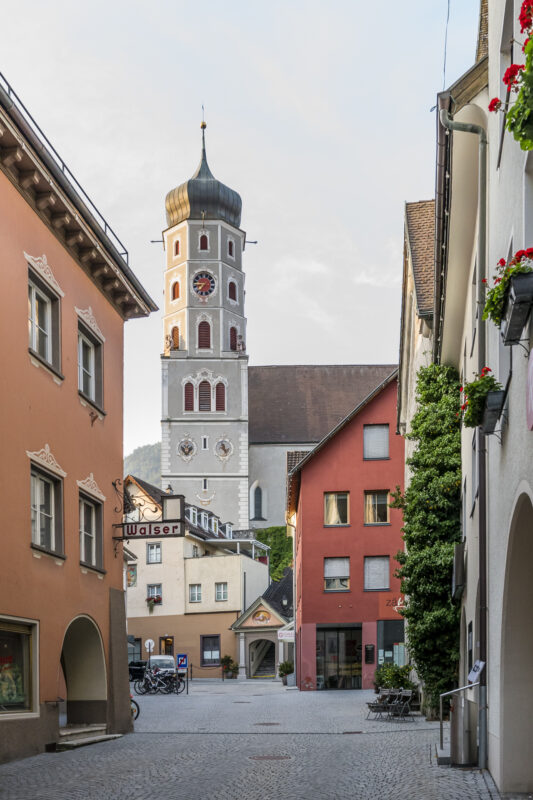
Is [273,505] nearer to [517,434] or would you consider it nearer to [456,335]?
[456,335]

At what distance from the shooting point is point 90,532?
20234 millimetres

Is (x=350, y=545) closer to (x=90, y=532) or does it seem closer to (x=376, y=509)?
(x=376, y=509)

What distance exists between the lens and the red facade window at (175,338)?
91.4 m

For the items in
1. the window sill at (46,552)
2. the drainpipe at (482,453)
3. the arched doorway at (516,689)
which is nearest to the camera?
the arched doorway at (516,689)

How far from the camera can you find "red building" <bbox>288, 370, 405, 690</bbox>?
43594mm

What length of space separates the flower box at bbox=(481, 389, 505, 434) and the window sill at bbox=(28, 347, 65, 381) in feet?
28.4

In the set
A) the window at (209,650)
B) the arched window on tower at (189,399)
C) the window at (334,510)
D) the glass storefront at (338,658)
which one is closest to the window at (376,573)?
the glass storefront at (338,658)

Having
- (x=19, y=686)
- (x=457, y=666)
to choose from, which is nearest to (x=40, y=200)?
(x=19, y=686)

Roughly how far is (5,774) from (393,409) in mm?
31460

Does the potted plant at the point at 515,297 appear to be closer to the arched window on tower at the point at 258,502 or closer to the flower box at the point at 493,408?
the flower box at the point at 493,408

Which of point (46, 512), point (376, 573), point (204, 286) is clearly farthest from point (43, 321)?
point (204, 286)

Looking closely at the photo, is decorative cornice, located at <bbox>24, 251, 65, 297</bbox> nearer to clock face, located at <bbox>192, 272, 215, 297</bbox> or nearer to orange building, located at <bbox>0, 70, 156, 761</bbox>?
orange building, located at <bbox>0, 70, 156, 761</bbox>

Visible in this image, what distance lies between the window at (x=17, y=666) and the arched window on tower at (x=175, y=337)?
247 ft

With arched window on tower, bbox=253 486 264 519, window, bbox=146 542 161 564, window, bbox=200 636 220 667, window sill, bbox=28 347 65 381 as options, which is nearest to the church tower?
arched window on tower, bbox=253 486 264 519
